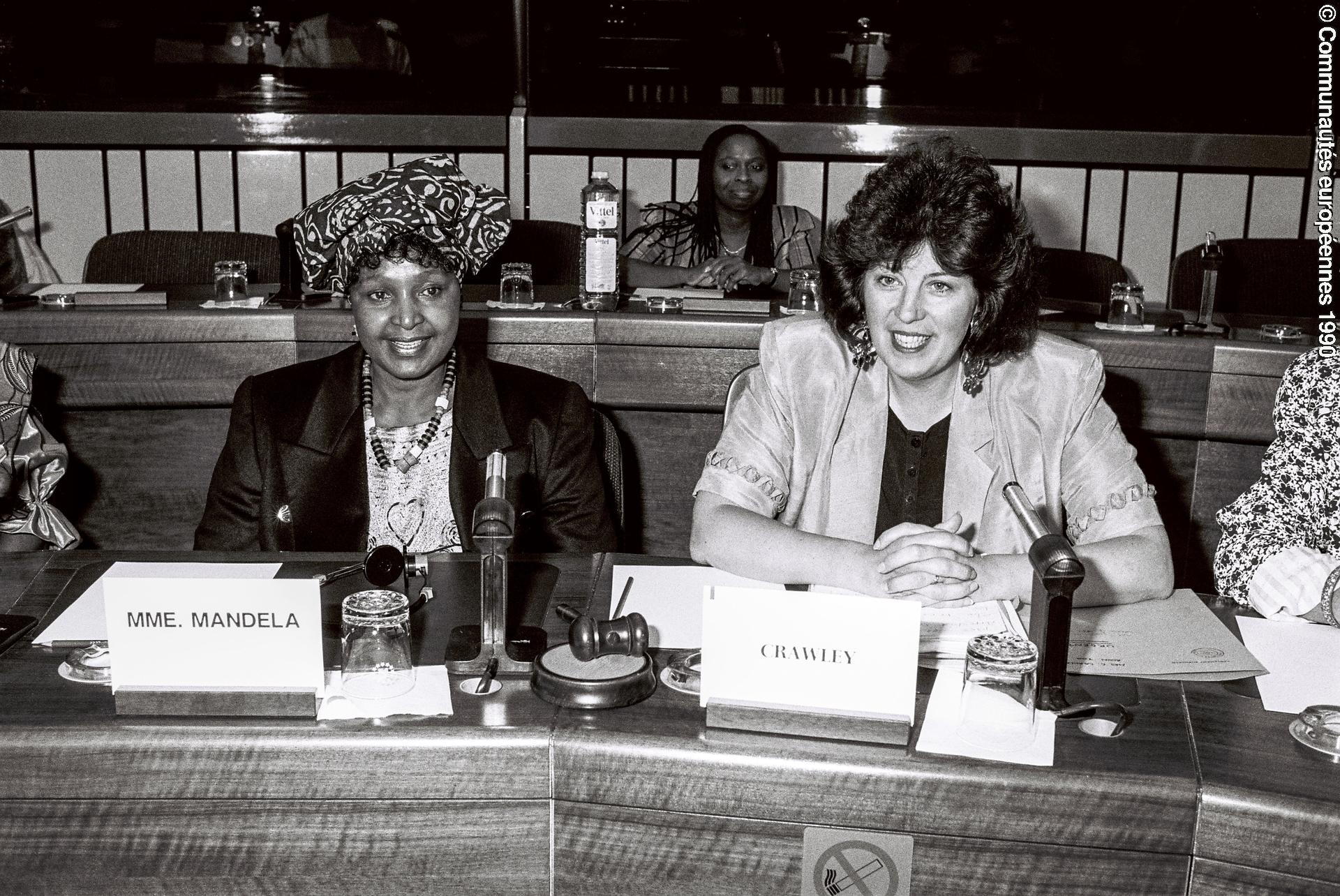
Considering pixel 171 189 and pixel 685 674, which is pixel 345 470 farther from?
pixel 171 189

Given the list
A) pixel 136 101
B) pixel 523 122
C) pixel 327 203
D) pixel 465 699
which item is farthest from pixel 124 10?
pixel 465 699

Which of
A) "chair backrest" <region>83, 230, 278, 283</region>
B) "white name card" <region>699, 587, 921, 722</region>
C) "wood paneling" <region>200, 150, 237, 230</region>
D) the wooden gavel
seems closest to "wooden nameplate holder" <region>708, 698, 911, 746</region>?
"white name card" <region>699, 587, 921, 722</region>

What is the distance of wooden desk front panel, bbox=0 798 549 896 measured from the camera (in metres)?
1.17

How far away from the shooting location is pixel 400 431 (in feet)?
6.91

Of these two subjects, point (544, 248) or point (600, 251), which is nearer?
point (600, 251)

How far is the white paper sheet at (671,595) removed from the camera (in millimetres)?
1401

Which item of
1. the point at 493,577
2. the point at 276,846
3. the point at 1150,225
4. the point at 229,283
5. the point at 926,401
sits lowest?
the point at 276,846

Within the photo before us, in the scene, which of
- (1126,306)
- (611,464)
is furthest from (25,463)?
(1126,306)

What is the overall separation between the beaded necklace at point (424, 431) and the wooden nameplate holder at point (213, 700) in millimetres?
908

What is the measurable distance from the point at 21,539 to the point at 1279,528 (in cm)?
189

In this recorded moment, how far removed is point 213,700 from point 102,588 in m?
0.36

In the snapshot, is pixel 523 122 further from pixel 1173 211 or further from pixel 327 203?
pixel 327 203

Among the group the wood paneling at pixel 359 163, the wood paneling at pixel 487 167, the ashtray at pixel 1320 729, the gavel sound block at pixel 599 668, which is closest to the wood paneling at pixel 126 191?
the wood paneling at pixel 359 163

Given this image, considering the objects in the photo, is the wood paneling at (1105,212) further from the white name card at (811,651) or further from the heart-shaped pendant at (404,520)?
the white name card at (811,651)
